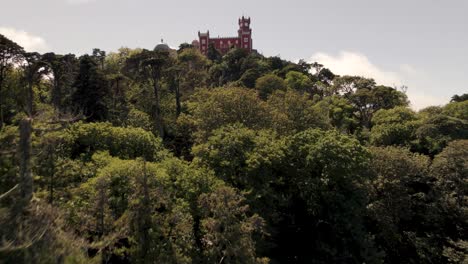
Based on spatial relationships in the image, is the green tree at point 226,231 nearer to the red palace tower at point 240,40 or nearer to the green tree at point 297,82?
the green tree at point 297,82

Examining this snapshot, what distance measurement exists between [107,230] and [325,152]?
1301 cm

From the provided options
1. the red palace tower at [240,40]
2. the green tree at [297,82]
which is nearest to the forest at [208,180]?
the green tree at [297,82]

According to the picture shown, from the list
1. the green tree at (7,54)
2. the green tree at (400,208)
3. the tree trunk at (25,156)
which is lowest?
the green tree at (400,208)

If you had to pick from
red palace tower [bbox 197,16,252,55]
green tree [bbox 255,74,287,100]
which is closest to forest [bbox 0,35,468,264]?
green tree [bbox 255,74,287,100]

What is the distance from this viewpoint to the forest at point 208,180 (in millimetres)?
9094

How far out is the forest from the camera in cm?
909

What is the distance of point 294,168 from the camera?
2341cm

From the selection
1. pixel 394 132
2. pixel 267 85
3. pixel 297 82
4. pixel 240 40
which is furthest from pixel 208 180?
pixel 240 40

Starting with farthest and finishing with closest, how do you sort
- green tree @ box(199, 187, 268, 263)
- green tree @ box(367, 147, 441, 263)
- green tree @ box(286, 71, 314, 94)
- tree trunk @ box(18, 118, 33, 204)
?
green tree @ box(286, 71, 314, 94)
green tree @ box(367, 147, 441, 263)
green tree @ box(199, 187, 268, 263)
tree trunk @ box(18, 118, 33, 204)

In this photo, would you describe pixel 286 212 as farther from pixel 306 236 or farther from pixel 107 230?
pixel 107 230

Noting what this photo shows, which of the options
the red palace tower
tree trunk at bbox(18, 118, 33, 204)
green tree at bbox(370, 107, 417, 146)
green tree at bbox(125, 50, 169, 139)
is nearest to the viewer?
tree trunk at bbox(18, 118, 33, 204)

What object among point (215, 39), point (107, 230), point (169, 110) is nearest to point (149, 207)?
point (107, 230)

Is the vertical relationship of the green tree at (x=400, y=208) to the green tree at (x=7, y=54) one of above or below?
below

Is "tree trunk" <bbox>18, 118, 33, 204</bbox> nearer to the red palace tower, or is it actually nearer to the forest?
the forest
